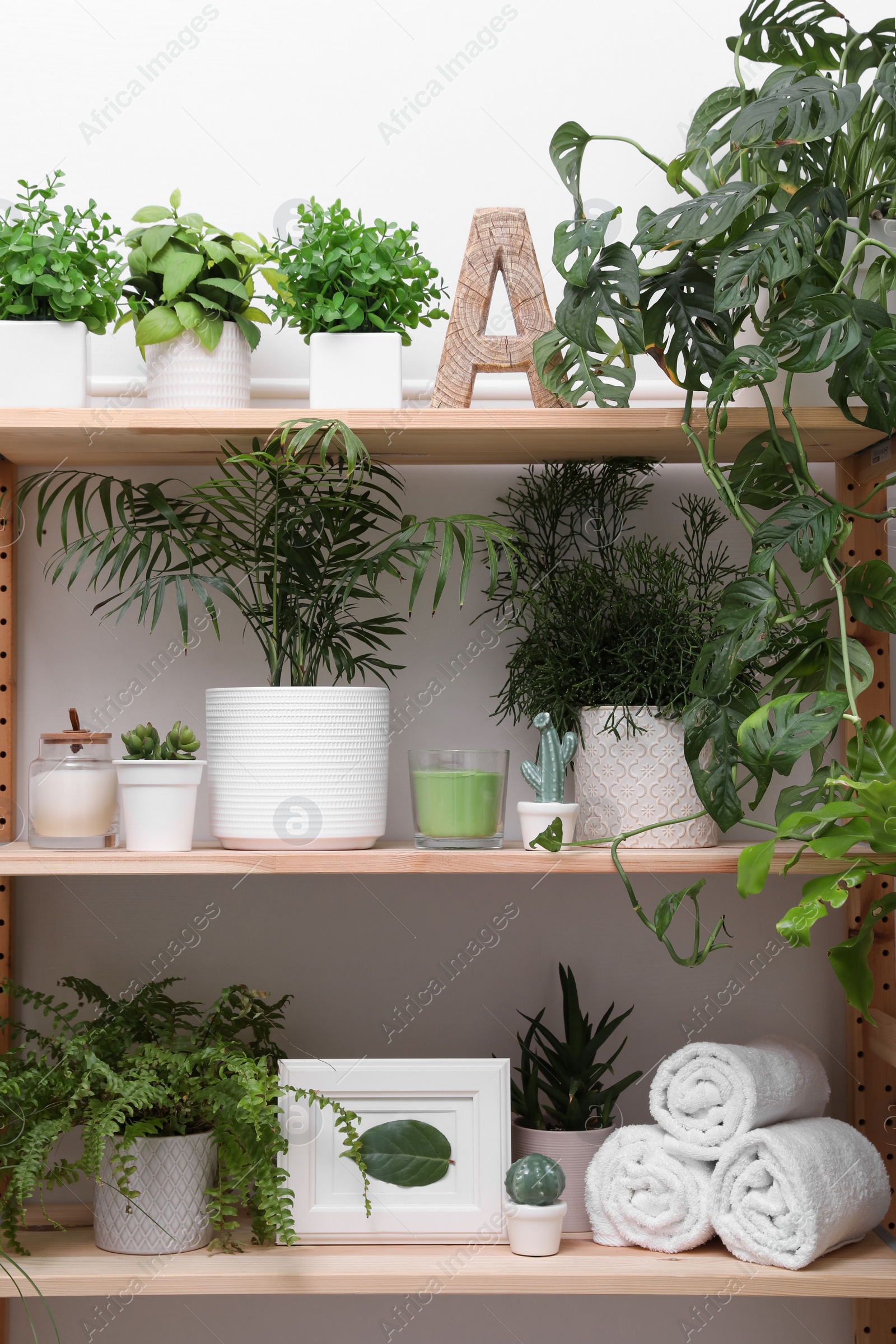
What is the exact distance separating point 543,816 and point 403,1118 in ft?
1.06

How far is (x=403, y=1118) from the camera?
3.40 feet

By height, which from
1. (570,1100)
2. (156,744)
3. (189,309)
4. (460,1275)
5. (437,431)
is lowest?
(460,1275)

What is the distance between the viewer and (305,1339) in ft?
3.89

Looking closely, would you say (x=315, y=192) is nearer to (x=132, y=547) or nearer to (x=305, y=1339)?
(x=132, y=547)

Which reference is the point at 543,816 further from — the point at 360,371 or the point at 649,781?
the point at 360,371

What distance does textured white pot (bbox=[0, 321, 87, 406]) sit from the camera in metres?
1.07

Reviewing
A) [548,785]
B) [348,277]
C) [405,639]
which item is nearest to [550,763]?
[548,785]

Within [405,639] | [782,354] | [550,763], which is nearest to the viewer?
[782,354]

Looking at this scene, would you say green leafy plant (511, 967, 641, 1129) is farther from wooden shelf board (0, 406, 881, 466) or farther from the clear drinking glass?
wooden shelf board (0, 406, 881, 466)

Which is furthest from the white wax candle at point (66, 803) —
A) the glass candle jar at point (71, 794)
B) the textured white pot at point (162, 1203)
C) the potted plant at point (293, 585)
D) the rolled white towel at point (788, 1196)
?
the rolled white towel at point (788, 1196)

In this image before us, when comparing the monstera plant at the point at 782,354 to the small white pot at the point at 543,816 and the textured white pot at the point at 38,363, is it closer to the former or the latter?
the small white pot at the point at 543,816

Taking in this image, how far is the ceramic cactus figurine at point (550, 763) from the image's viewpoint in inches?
41.2

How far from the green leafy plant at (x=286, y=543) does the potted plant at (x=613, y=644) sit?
0.07 metres

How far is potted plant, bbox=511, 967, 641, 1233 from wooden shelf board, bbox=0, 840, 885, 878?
0.24 meters
